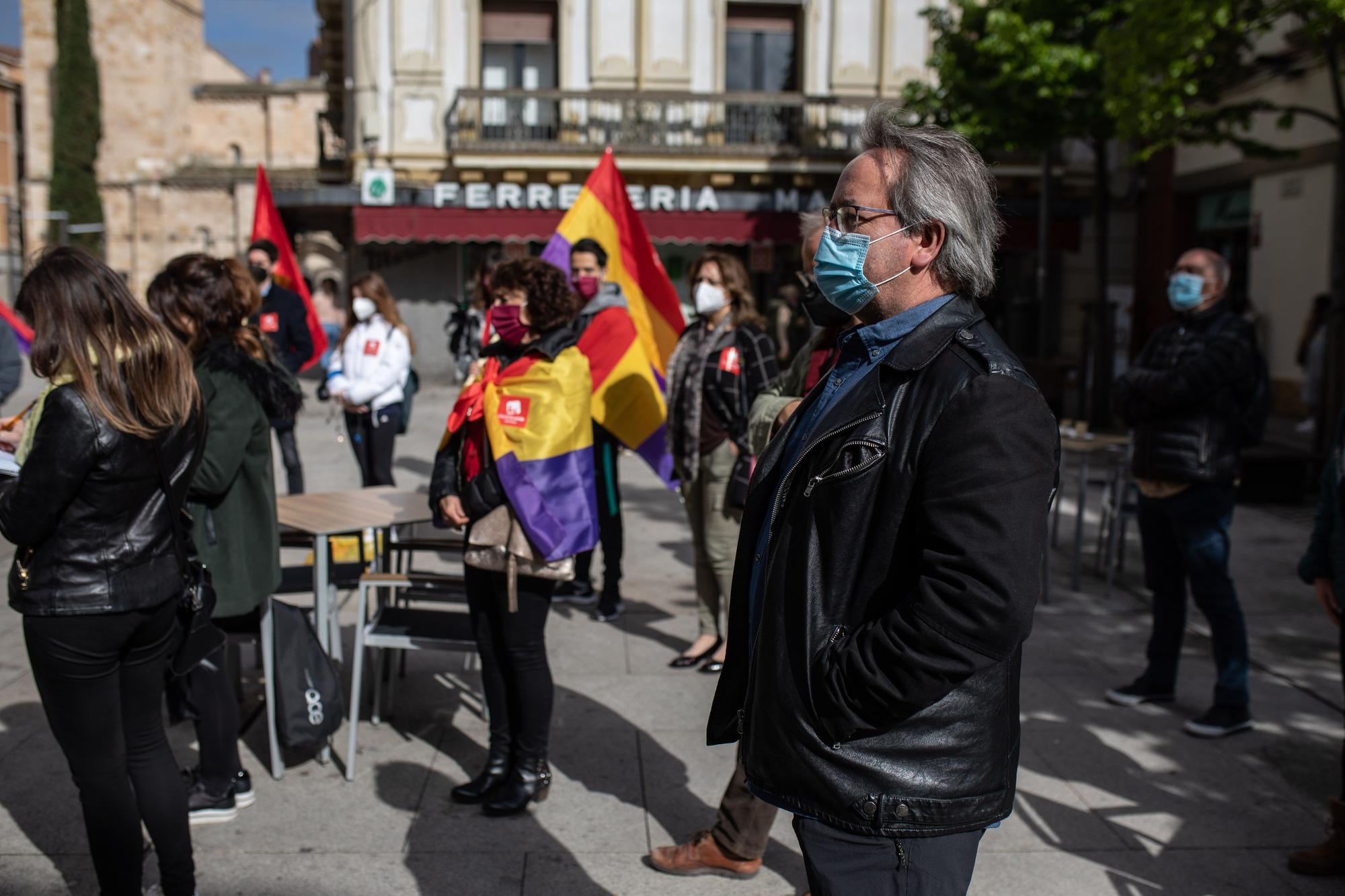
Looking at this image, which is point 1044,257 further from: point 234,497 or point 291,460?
point 234,497

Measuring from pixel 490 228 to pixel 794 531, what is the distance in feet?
58.6

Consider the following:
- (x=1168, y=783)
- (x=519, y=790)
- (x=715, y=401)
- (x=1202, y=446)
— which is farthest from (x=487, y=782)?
(x=1202, y=446)

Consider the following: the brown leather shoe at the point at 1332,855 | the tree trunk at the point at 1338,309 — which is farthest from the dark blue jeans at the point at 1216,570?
the tree trunk at the point at 1338,309

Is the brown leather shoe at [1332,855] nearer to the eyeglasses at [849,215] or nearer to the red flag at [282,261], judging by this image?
the eyeglasses at [849,215]

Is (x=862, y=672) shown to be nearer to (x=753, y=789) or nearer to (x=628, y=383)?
(x=753, y=789)

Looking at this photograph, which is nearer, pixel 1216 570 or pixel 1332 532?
pixel 1332 532

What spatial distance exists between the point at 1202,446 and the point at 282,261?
6744mm

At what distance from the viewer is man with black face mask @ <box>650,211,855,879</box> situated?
133 inches

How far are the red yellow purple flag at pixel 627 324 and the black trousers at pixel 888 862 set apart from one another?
12.1ft

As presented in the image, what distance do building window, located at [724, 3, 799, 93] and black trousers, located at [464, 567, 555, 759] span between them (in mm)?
18547

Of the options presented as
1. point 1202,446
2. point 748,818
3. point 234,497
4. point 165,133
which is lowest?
point 748,818

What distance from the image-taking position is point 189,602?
10.5ft

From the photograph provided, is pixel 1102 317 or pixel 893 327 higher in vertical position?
pixel 1102 317

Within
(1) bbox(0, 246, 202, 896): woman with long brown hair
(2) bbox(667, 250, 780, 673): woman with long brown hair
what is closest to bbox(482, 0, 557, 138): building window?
(2) bbox(667, 250, 780, 673): woman with long brown hair
